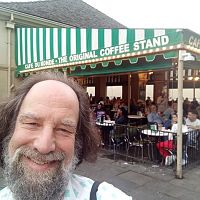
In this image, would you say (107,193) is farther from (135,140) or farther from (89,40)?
(89,40)

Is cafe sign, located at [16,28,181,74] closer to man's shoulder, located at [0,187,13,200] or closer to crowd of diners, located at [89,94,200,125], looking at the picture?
crowd of diners, located at [89,94,200,125]

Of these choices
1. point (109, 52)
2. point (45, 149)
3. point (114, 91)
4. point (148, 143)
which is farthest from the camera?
Answer: point (114, 91)

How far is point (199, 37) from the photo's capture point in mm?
6598

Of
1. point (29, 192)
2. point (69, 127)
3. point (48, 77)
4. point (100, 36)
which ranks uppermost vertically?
point (100, 36)

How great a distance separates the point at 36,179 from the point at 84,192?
0.29m

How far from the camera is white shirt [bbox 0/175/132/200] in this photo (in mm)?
1505

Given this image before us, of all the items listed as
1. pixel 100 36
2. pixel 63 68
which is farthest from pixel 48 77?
pixel 63 68

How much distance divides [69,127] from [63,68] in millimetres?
7666

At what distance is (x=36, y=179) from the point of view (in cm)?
145

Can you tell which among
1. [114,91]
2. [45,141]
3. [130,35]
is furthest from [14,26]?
[45,141]

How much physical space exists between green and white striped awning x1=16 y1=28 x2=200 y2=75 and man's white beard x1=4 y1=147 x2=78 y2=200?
16.5 ft

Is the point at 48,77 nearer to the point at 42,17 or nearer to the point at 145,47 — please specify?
the point at 145,47

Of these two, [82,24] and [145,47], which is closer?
[145,47]

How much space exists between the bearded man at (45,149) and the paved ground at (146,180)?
152 inches
